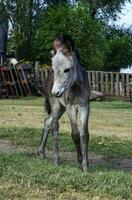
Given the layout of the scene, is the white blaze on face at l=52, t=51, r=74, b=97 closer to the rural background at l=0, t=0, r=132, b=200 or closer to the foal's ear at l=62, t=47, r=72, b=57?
the foal's ear at l=62, t=47, r=72, b=57

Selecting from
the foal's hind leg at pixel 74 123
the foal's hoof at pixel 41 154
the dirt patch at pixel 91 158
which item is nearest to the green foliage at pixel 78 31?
the dirt patch at pixel 91 158

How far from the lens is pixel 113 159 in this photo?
1121 cm

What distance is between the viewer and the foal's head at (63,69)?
8.76 metres

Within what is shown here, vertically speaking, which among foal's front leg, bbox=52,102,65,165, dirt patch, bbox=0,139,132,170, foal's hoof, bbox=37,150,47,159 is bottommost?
dirt patch, bbox=0,139,132,170

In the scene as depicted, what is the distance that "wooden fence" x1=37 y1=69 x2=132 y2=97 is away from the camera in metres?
31.8

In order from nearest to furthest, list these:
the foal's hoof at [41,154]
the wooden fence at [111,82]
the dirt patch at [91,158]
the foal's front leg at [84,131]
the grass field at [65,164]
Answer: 1. the grass field at [65,164]
2. the foal's front leg at [84,131]
3. the dirt patch at [91,158]
4. the foal's hoof at [41,154]
5. the wooden fence at [111,82]

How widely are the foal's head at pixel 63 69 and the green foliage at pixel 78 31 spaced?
27.0m

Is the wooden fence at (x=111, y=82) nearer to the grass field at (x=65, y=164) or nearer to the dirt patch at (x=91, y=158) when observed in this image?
the grass field at (x=65, y=164)

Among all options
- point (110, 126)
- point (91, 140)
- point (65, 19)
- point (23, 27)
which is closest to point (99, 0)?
point (23, 27)

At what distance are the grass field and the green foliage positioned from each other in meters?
17.2

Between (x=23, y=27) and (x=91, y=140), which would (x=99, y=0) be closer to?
(x=23, y=27)

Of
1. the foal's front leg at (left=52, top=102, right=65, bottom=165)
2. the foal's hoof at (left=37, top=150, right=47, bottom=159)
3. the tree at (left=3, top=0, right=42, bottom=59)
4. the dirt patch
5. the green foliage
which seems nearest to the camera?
the foal's front leg at (left=52, top=102, right=65, bottom=165)

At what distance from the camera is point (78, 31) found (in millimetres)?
36219

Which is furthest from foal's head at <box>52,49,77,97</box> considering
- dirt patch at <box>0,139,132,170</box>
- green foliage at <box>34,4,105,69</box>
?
green foliage at <box>34,4,105,69</box>
